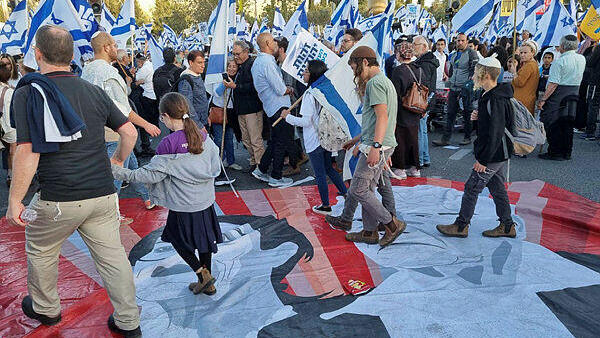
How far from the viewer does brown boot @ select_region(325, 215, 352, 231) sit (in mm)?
4398

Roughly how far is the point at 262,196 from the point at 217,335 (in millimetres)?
2831

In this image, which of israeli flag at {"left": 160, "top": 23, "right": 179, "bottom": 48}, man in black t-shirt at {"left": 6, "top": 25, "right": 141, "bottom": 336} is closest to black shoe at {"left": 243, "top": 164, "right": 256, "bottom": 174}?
man in black t-shirt at {"left": 6, "top": 25, "right": 141, "bottom": 336}

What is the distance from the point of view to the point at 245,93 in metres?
6.28

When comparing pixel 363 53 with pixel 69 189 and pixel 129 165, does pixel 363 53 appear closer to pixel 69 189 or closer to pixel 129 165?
pixel 69 189

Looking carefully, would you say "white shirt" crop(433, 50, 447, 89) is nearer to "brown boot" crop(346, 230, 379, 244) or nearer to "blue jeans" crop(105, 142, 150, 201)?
"brown boot" crop(346, 230, 379, 244)

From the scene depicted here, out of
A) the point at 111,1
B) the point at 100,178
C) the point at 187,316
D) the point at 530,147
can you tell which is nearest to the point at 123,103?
the point at 100,178

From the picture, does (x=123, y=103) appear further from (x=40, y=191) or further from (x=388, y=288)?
(x=388, y=288)

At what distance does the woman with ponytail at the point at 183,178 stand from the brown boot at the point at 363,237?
4.54ft

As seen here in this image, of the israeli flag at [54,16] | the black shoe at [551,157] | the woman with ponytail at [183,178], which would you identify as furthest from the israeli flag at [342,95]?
the black shoe at [551,157]

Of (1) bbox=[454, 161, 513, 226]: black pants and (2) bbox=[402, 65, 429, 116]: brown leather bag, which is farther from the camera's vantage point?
(2) bbox=[402, 65, 429, 116]: brown leather bag

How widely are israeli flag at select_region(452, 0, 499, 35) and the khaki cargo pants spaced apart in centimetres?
660

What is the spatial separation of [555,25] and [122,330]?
10300mm

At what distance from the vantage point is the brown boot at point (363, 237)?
4070mm

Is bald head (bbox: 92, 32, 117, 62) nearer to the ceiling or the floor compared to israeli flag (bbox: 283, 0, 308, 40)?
nearer to the floor
